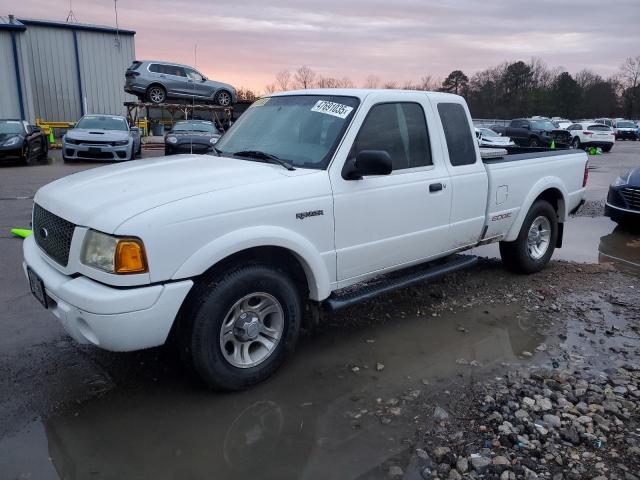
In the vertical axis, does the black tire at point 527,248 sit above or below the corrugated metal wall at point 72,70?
below

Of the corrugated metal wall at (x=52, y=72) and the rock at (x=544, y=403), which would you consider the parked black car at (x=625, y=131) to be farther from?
the rock at (x=544, y=403)

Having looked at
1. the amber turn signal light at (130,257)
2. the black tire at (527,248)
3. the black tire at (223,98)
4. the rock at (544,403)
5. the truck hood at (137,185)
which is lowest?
the rock at (544,403)

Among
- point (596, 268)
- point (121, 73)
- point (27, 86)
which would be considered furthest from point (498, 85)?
point (596, 268)

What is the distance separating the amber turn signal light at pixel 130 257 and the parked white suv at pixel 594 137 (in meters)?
31.2

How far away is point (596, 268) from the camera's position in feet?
21.1

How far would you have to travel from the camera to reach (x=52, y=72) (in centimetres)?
2861

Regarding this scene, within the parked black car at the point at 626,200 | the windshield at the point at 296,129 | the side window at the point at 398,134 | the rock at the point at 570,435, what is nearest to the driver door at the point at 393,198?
the side window at the point at 398,134

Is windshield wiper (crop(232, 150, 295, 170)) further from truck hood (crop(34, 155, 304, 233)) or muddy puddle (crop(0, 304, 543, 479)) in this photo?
muddy puddle (crop(0, 304, 543, 479))

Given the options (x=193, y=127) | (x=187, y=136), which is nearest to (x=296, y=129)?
(x=187, y=136)

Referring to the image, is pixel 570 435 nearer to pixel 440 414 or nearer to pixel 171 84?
pixel 440 414

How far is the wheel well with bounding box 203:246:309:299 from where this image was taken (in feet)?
10.7

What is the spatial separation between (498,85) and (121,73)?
65016 mm

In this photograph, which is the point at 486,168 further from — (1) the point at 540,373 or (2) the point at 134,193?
(2) the point at 134,193

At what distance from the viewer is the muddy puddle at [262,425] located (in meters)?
2.74
